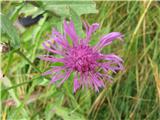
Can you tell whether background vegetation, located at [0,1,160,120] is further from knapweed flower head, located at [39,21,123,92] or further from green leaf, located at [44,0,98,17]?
knapweed flower head, located at [39,21,123,92]

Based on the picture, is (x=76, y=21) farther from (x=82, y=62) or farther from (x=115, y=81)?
(x=115, y=81)

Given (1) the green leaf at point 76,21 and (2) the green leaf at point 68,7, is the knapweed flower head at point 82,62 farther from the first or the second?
(2) the green leaf at point 68,7

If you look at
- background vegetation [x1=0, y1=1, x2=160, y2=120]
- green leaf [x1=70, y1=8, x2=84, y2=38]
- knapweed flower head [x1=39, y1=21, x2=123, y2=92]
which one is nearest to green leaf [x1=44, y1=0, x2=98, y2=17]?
background vegetation [x1=0, y1=1, x2=160, y2=120]

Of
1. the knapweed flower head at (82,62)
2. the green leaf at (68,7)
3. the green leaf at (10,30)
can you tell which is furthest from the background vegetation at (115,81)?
the knapweed flower head at (82,62)

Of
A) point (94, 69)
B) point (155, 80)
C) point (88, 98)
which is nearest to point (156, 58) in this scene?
point (155, 80)

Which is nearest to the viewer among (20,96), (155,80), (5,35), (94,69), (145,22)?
(94,69)

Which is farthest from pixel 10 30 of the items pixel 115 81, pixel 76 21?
pixel 115 81

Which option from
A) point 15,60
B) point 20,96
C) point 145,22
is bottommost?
point 20,96

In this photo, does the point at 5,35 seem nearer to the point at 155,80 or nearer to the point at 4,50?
the point at 4,50
